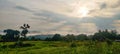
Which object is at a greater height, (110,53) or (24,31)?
(24,31)

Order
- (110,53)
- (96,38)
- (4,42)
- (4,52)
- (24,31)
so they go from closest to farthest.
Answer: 1. (4,42)
2. (4,52)
3. (110,53)
4. (96,38)
5. (24,31)

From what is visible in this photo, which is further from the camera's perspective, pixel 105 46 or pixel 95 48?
pixel 105 46

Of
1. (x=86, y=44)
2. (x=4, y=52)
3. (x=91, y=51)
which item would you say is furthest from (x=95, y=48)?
(x=4, y=52)

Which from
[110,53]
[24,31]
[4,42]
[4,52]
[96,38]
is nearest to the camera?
[4,42]

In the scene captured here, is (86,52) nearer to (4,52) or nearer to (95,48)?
(95,48)

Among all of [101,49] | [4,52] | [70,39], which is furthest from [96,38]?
[4,52]

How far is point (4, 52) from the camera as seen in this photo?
11219 millimetres

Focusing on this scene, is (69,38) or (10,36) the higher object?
(10,36)

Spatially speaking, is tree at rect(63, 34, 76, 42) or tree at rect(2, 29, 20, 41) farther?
tree at rect(63, 34, 76, 42)

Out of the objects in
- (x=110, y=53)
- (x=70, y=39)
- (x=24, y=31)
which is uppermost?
(x=24, y=31)

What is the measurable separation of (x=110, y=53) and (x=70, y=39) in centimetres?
253

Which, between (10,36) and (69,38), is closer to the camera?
(69,38)

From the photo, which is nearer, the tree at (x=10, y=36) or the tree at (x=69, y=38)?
the tree at (x=10, y=36)

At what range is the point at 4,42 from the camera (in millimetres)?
10289
